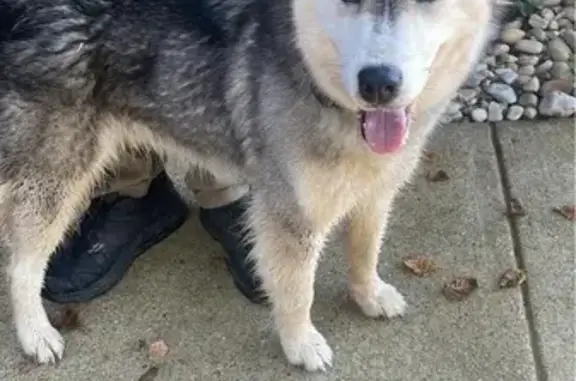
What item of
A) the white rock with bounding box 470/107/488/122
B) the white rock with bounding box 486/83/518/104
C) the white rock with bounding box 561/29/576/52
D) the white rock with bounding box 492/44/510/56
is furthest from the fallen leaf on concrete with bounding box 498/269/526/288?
the white rock with bounding box 561/29/576/52

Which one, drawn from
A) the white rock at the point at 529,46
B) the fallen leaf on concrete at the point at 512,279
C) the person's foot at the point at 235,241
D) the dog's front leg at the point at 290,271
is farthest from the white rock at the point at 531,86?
the dog's front leg at the point at 290,271

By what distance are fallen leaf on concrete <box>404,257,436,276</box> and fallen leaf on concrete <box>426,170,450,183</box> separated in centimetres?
42

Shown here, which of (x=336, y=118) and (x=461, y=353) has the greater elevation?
(x=336, y=118)

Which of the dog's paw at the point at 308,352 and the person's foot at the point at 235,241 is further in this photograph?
the person's foot at the point at 235,241

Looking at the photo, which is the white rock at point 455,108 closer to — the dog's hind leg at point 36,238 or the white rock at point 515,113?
the white rock at point 515,113

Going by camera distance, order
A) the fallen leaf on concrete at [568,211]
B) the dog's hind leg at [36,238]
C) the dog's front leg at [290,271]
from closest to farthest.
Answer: the dog's front leg at [290,271]
the dog's hind leg at [36,238]
the fallen leaf on concrete at [568,211]

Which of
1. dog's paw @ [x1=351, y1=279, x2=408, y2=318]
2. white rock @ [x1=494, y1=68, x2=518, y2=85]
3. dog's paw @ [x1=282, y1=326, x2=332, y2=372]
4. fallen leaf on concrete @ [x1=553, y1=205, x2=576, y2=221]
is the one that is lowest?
white rock @ [x1=494, y1=68, x2=518, y2=85]

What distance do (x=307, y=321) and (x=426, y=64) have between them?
993 millimetres

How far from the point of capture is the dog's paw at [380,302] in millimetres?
3172

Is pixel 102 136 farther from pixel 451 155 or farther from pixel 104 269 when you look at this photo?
pixel 451 155

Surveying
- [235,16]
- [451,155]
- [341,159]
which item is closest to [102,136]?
[235,16]

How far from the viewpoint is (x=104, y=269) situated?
11.0 ft

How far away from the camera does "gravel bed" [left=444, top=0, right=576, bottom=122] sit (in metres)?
Result: 4.00

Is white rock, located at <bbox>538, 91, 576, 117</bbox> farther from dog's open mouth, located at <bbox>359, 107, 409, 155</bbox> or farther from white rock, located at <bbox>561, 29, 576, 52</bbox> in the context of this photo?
dog's open mouth, located at <bbox>359, 107, 409, 155</bbox>
